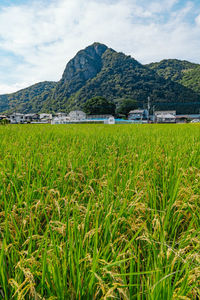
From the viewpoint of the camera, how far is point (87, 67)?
118 metres

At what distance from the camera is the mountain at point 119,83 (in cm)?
7550

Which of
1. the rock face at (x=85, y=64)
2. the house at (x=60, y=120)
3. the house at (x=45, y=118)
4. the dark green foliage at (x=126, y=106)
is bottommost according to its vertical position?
the house at (x=60, y=120)

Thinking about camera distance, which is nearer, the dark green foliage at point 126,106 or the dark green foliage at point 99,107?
the dark green foliage at point 99,107

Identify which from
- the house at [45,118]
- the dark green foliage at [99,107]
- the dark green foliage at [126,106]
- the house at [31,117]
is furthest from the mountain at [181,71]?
the house at [31,117]

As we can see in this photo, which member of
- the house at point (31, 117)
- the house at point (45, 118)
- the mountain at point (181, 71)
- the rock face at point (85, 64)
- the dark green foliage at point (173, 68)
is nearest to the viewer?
the house at point (45, 118)

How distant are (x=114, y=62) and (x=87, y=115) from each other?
54378 mm

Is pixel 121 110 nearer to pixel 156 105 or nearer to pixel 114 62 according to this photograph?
pixel 156 105

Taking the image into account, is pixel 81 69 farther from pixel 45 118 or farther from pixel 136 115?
pixel 136 115

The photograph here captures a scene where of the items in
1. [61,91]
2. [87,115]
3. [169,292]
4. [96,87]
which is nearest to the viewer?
[169,292]

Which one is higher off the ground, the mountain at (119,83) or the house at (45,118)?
the mountain at (119,83)

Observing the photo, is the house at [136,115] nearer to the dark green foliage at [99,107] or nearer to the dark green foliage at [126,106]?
the dark green foliage at [126,106]

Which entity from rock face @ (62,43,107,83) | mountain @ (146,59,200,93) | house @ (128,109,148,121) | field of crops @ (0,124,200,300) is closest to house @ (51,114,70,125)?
house @ (128,109,148,121)

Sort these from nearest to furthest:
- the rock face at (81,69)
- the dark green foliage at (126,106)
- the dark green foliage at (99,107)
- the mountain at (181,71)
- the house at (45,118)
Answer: the dark green foliage at (99,107)
the dark green foliage at (126,106)
the house at (45,118)
the mountain at (181,71)
the rock face at (81,69)

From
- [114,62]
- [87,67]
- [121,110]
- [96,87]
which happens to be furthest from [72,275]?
[87,67]
